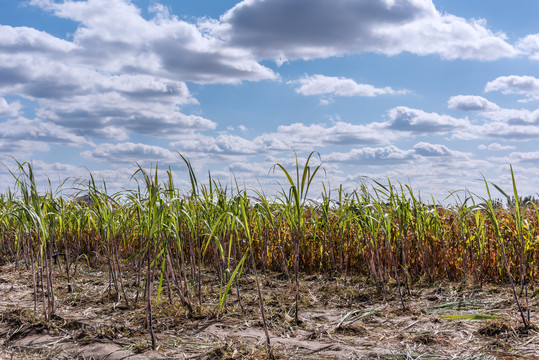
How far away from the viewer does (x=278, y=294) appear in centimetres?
429

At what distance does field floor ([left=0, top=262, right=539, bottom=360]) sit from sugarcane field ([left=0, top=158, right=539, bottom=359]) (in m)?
0.01

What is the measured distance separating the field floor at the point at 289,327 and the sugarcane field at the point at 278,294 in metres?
0.01

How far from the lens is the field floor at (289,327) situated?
278 cm

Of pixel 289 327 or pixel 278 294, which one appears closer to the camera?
pixel 289 327

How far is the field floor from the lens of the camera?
9.11 feet

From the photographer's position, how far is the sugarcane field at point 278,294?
9.41 ft

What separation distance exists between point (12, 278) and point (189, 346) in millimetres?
3370

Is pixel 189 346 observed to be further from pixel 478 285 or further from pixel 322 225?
pixel 478 285

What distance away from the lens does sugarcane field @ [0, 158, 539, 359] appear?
2867mm

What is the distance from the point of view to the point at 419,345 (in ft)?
9.45

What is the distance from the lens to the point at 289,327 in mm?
3213

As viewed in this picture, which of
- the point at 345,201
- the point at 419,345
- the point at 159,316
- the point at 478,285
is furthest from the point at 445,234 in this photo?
the point at 159,316

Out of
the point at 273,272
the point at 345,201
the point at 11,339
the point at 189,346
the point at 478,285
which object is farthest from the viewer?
the point at 273,272

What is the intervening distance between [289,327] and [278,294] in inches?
42.5
